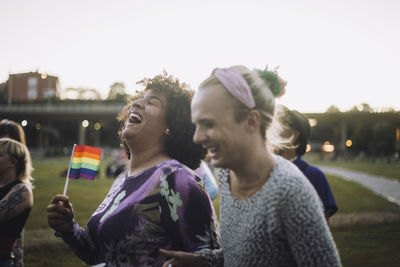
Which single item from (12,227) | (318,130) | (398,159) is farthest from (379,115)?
(12,227)

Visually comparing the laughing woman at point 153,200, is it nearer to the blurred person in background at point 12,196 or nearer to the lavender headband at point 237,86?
the lavender headband at point 237,86

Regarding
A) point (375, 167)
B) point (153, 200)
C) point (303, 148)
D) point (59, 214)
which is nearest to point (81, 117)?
point (375, 167)

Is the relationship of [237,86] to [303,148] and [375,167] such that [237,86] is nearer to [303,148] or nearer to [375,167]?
[303,148]

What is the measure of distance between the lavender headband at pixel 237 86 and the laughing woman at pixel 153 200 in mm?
661

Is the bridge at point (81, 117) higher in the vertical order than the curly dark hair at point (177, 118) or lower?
lower

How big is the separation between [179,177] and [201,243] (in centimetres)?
37

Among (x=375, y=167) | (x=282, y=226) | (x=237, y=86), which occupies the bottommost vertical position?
(x=375, y=167)

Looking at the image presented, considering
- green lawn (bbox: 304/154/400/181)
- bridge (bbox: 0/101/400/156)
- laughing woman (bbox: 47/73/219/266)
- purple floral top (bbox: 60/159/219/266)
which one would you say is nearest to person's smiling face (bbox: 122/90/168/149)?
laughing woman (bbox: 47/73/219/266)

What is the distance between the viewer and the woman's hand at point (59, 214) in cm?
234

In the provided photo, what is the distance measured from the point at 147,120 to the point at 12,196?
6.30ft

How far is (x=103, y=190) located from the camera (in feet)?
51.2

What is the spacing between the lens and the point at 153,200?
192 centimetres

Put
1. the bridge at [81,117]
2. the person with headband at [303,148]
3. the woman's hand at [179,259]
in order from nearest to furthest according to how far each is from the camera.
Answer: the woman's hand at [179,259] < the person with headband at [303,148] < the bridge at [81,117]

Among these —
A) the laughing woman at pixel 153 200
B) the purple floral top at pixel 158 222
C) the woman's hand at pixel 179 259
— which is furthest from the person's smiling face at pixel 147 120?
the woman's hand at pixel 179 259
